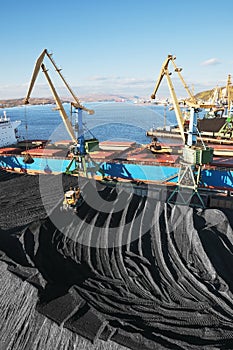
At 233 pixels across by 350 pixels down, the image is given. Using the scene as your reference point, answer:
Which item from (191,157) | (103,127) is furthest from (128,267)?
(103,127)

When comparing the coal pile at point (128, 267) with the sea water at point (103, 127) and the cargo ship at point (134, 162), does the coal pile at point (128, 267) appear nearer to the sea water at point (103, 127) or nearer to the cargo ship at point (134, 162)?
the cargo ship at point (134, 162)

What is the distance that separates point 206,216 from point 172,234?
8.53 feet

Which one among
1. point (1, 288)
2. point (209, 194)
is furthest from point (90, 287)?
point (209, 194)

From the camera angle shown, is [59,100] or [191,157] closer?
[191,157]

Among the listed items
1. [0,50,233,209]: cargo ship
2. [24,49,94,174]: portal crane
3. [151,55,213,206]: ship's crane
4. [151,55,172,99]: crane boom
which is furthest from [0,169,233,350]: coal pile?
[151,55,172,99]: crane boom

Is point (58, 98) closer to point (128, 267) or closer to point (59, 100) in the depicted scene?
point (59, 100)

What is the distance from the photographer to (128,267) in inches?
458

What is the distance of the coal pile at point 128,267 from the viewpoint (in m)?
8.34

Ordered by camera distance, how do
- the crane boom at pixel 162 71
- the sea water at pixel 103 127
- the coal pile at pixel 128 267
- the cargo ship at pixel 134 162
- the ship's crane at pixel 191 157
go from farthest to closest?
the sea water at pixel 103 127, the crane boom at pixel 162 71, the cargo ship at pixel 134 162, the ship's crane at pixel 191 157, the coal pile at pixel 128 267

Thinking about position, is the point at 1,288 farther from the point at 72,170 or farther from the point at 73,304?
the point at 72,170

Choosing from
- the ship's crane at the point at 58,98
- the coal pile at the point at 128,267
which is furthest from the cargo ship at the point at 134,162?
the coal pile at the point at 128,267

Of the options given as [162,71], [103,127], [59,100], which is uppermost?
[162,71]

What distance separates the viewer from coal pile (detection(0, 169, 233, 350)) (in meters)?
8.34

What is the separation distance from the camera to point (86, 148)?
20.9 meters
